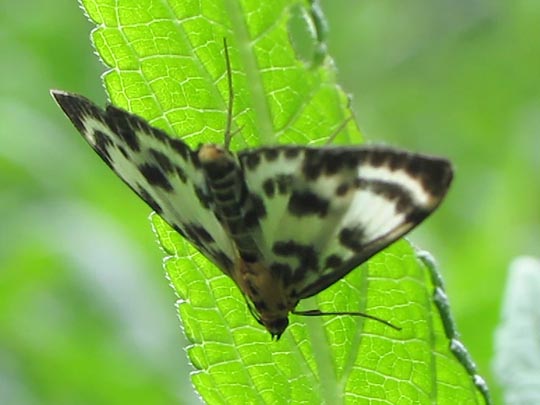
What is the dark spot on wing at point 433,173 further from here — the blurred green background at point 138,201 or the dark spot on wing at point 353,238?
the blurred green background at point 138,201

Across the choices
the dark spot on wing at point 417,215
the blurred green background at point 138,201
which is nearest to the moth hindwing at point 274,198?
the dark spot on wing at point 417,215

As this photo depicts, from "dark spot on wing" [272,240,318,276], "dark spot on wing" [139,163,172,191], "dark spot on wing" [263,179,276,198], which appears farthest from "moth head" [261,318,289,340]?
"dark spot on wing" [139,163,172,191]

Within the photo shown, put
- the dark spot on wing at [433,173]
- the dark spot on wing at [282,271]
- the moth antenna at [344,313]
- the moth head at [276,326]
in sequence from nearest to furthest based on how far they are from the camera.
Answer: the dark spot on wing at [433,173] < the moth antenna at [344,313] < the moth head at [276,326] < the dark spot on wing at [282,271]

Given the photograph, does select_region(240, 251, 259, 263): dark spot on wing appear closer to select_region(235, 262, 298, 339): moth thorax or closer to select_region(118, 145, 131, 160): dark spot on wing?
select_region(235, 262, 298, 339): moth thorax

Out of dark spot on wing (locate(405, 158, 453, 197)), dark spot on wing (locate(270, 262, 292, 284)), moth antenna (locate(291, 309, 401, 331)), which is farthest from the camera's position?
dark spot on wing (locate(270, 262, 292, 284))

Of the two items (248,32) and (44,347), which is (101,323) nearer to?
(44,347)

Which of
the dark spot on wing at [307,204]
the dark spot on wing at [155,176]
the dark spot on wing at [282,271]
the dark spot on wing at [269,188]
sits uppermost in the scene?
the dark spot on wing at [155,176]

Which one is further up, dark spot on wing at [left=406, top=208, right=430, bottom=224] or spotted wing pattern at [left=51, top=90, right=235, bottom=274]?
spotted wing pattern at [left=51, top=90, right=235, bottom=274]

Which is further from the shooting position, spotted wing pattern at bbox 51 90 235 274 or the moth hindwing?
spotted wing pattern at bbox 51 90 235 274
